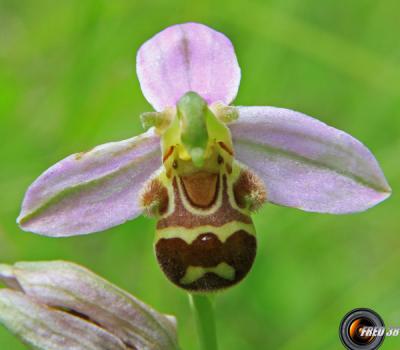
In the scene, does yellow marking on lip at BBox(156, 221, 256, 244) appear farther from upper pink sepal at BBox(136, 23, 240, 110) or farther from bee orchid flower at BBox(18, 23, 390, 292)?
upper pink sepal at BBox(136, 23, 240, 110)

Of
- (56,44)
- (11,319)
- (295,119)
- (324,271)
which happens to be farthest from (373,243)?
(11,319)

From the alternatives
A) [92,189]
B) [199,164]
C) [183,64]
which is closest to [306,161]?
[199,164]

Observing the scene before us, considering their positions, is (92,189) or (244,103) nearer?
(92,189)

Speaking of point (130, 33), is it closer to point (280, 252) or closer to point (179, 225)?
point (280, 252)

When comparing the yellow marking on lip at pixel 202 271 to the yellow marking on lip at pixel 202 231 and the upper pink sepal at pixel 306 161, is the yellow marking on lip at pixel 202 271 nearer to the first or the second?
the yellow marking on lip at pixel 202 231

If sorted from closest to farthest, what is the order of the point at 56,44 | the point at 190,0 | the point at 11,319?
1. the point at 11,319
2. the point at 190,0
3. the point at 56,44

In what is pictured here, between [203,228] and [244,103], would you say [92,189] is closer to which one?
[203,228]
